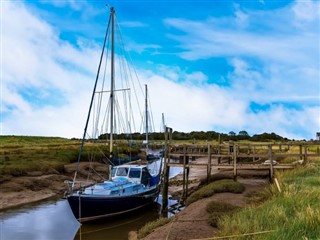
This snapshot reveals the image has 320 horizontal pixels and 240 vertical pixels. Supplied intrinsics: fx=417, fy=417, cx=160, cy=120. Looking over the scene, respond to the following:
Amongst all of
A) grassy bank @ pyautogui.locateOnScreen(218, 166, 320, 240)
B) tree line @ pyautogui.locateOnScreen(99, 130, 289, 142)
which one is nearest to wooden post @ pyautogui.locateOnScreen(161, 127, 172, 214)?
grassy bank @ pyautogui.locateOnScreen(218, 166, 320, 240)

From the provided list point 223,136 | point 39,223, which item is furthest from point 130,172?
point 223,136

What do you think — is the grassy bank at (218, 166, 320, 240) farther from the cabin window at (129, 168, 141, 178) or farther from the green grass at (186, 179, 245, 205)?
the cabin window at (129, 168, 141, 178)

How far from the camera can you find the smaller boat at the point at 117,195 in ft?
71.4

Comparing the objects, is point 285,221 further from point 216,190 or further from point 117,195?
point 117,195

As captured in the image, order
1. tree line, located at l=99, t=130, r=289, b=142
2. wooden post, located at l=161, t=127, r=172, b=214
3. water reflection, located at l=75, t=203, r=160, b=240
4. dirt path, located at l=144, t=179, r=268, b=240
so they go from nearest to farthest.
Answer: dirt path, located at l=144, t=179, r=268, b=240, water reflection, located at l=75, t=203, r=160, b=240, wooden post, located at l=161, t=127, r=172, b=214, tree line, located at l=99, t=130, r=289, b=142

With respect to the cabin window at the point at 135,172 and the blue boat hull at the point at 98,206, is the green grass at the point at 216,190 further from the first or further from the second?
the cabin window at the point at 135,172

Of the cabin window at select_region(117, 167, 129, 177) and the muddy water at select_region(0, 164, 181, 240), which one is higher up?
the cabin window at select_region(117, 167, 129, 177)

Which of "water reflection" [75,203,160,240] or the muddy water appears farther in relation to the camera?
"water reflection" [75,203,160,240]

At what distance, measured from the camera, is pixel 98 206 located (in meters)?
22.1

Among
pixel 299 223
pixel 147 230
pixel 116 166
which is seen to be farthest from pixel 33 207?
pixel 299 223

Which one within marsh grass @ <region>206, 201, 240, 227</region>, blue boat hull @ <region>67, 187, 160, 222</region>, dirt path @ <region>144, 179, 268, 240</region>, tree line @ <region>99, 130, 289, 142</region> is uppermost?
tree line @ <region>99, 130, 289, 142</region>

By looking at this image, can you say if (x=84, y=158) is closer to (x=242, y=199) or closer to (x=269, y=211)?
(x=242, y=199)

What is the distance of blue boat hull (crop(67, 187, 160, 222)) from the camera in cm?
2158

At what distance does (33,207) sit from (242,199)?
14972 millimetres
